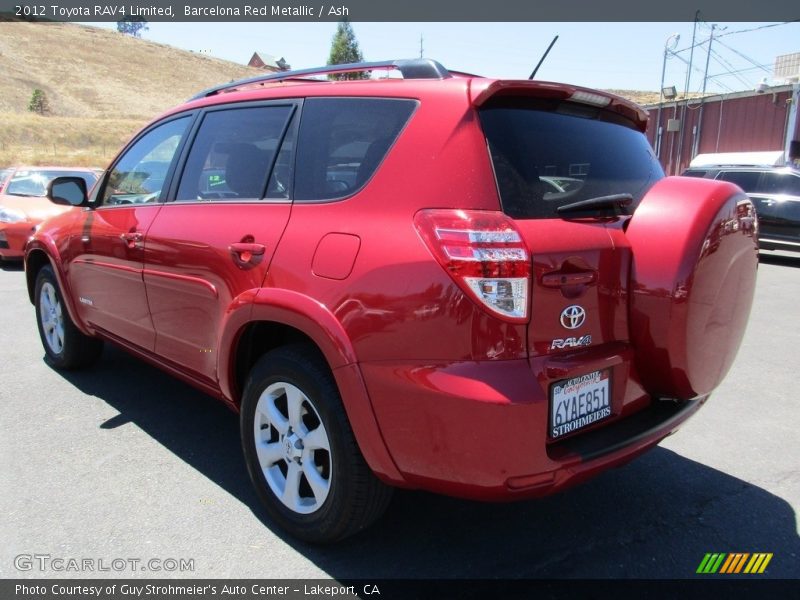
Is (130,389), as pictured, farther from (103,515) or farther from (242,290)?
(242,290)

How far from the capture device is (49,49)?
259ft

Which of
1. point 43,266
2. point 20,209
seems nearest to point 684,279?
point 43,266

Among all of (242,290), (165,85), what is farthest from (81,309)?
(165,85)

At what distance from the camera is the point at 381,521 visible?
9.43 feet

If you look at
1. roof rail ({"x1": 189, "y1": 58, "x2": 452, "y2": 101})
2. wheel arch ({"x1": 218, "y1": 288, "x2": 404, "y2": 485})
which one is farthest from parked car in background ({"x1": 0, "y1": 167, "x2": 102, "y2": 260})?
wheel arch ({"x1": 218, "y1": 288, "x2": 404, "y2": 485})

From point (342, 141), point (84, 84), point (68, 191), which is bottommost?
point (68, 191)

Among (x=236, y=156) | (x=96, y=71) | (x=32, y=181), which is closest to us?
(x=236, y=156)

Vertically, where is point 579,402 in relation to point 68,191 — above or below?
below

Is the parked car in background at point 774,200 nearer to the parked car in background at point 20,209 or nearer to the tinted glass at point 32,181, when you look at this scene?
the tinted glass at point 32,181

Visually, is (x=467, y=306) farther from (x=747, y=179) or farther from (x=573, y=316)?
(x=747, y=179)

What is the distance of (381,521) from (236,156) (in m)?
1.88

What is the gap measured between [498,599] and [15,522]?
2.13 meters

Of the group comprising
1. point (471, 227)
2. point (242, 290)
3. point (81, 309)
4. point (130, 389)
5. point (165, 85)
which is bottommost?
point (130, 389)

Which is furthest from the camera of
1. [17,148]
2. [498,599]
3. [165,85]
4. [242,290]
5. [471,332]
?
[165,85]
